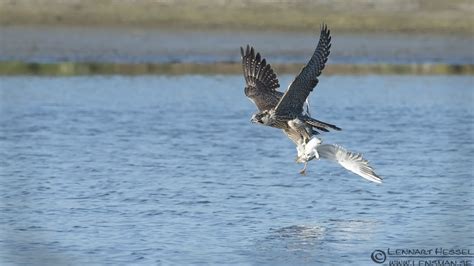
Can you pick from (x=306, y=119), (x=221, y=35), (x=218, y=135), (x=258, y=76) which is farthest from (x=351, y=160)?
(x=221, y=35)

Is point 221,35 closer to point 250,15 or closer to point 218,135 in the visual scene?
point 250,15

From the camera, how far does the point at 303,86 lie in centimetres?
1027

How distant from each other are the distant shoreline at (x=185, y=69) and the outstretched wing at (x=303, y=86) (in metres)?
11.6

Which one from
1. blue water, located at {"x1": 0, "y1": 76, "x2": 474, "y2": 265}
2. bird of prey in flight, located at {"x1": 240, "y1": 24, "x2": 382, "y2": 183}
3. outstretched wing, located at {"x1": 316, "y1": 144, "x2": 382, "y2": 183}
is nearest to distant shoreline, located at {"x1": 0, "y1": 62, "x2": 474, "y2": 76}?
blue water, located at {"x1": 0, "y1": 76, "x2": 474, "y2": 265}

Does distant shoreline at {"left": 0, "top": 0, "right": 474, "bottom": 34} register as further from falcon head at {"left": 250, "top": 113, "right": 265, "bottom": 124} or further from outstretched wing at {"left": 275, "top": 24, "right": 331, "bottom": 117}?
falcon head at {"left": 250, "top": 113, "right": 265, "bottom": 124}

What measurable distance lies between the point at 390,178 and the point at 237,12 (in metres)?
12.3

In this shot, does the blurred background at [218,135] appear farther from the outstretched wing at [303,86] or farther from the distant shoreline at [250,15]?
the outstretched wing at [303,86]

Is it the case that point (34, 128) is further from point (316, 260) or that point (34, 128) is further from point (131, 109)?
point (316, 260)

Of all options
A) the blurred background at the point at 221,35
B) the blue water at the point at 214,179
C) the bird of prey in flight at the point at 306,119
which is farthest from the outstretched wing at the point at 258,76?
the blurred background at the point at 221,35

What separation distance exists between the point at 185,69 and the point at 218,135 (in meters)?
6.88

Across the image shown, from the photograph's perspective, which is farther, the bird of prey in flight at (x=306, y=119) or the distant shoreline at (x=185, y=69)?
the distant shoreline at (x=185, y=69)

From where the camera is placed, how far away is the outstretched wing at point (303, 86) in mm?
10211

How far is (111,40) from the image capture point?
23031 millimetres

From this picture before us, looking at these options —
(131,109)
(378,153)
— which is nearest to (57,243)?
(378,153)
